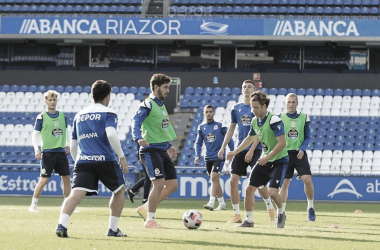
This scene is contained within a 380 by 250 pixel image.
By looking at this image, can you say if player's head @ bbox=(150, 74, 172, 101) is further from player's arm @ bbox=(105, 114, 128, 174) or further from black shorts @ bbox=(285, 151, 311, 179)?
black shorts @ bbox=(285, 151, 311, 179)

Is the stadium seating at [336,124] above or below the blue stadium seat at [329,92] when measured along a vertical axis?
below

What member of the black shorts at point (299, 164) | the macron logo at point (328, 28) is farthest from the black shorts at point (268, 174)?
the macron logo at point (328, 28)

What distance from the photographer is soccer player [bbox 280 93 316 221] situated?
13602mm

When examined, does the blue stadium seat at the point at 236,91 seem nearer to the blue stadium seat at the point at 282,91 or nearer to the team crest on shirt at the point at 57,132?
the blue stadium seat at the point at 282,91

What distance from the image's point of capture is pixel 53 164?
14656 mm

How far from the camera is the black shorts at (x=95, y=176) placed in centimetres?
908

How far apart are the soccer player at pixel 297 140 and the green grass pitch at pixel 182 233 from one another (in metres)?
0.58

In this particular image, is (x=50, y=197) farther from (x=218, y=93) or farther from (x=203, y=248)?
(x=203, y=248)

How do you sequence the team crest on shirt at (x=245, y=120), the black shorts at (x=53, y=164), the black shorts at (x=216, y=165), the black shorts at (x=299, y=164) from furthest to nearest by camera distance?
the black shorts at (x=216, y=165) < the black shorts at (x=53, y=164) < the black shorts at (x=299, y=164) < the team crest on shirt at (x=245, y=120)

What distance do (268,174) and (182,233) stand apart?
1.94m

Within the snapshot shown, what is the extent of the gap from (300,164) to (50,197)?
10.3 m

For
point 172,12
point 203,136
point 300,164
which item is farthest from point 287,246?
point 172,12

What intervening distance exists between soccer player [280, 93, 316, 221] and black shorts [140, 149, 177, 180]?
3238mm

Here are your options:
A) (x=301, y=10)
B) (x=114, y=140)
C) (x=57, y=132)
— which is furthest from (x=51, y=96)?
(x=301, y=10)
